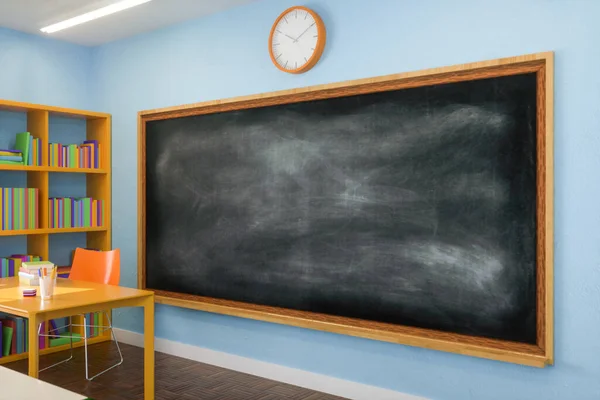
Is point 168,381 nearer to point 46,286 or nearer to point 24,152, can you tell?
point 46,286

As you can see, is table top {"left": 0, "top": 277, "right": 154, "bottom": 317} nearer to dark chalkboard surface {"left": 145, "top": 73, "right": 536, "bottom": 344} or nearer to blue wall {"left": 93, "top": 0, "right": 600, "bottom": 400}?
dark chalkboard surface {"left": 145, "top": 73, "right": 536, "bottom": 344}

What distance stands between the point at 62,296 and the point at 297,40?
241cm

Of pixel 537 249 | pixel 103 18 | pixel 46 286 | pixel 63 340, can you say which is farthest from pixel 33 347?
pixel 103 18

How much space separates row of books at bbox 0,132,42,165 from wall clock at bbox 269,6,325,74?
7.77 ft

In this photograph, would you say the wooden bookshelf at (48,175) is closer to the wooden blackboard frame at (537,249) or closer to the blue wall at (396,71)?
the blue wall at (396,71)

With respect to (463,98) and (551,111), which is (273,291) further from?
(551,111)

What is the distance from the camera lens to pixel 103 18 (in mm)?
5086

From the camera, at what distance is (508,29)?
342 centimetres

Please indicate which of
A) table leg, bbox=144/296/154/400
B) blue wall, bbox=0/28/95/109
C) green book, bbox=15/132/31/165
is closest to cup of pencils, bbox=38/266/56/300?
table leg, bbox=144/296/154/400

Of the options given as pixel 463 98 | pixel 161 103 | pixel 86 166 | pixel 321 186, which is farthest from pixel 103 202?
pixel 463 98

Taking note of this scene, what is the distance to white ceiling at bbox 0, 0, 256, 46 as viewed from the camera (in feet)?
15.3

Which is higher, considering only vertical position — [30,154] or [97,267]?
[30,154]

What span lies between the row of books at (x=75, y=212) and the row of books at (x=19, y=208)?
0.15 m

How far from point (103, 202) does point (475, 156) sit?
3.77 meters
